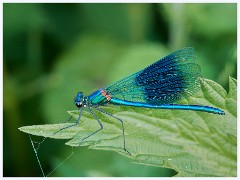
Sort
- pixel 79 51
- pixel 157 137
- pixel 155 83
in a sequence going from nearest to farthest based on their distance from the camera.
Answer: pixel 157 137, pixel 155 83, pixel 79 51

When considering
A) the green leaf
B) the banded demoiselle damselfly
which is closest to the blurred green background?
the banded demoiselle damselfly

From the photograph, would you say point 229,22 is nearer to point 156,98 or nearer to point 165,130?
Result: point 156,98

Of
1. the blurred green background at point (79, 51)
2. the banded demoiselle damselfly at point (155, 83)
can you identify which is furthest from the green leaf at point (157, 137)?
the blurred green background at point (79, 51)

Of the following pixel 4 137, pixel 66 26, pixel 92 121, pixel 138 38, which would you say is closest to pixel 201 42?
pixel 138 38

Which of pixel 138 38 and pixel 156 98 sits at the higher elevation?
pixel 138 38

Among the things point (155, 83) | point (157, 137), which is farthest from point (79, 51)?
point (157, 137)

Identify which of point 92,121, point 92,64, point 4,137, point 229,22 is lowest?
point 4,137

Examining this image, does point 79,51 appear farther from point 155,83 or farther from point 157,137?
point 157,137

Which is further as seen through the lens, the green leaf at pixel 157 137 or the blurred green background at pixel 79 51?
the blurred green background at pixel 79 51

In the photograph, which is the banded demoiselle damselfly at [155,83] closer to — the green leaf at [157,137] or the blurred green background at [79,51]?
the green leaf at [157,137]
